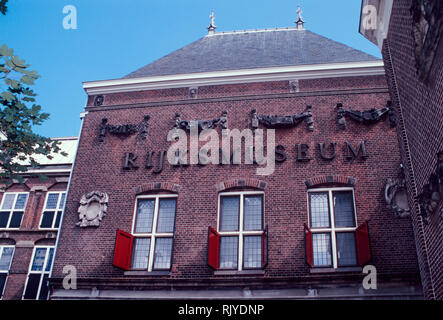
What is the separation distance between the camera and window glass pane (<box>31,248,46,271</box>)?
15.8m

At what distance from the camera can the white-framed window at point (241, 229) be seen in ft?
35.1

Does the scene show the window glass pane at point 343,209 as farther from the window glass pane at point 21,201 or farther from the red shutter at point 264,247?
the window glass pane at point 21,201

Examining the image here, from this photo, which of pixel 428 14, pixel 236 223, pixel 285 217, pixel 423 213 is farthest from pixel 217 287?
pixel 428 14

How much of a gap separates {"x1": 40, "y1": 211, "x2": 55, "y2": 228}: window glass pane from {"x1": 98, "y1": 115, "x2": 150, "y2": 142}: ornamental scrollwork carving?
18.5 ft

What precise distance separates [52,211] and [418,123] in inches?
563

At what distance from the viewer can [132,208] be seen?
38.3ft

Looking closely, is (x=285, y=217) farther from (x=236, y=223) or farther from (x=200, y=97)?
(x=200, y=97)

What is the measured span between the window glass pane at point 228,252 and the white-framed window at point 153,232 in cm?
139

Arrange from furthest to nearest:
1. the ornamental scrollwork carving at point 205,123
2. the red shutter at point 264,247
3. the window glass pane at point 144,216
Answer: the ornamental scrollwork carving at point 205,123 < the window glass pane at point 144,216 < the red shutter at point 264,247

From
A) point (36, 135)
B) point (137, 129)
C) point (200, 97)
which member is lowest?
point (36, 135)

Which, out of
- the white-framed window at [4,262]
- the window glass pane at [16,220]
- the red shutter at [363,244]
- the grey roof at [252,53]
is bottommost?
the red shutter at [363,244]

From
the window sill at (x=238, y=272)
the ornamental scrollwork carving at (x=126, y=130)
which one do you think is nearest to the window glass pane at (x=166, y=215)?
the window sill at (x=238, y=272)

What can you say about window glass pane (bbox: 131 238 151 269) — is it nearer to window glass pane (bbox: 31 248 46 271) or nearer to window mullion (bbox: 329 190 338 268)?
window mullion (bbox: 329 190 338 268)

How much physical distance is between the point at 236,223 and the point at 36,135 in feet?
19.8
